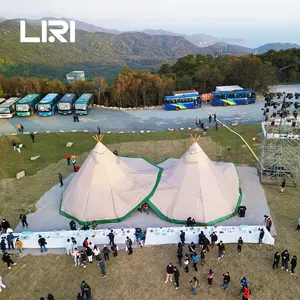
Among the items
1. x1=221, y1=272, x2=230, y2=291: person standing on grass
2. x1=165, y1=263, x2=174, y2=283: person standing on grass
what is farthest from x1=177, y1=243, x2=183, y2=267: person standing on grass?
x1=221, y1=272, x2=230, y2=291: person standing on grass

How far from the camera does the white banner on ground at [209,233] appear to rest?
13820 millimetres

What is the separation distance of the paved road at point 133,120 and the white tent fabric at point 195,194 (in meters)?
14.0

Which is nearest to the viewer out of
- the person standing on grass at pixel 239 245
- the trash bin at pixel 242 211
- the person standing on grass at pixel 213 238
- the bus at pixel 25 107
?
the person standing on grass at pixel 239 245

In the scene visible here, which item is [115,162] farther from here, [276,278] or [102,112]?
[102,112]

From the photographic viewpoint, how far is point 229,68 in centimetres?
4203

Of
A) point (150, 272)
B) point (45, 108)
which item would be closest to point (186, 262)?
point (150, 272)

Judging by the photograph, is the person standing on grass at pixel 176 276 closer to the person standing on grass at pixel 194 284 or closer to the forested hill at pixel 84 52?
the person standing on grass at pixel 194 284

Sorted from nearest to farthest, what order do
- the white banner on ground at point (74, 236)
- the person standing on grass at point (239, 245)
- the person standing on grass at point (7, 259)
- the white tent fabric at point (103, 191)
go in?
the person standing on grass at point (7, 259) → the person standing on grass at point (239, 245) → the white banner on ground at point (74, 236) → the white tent fabric at point (103, 191)

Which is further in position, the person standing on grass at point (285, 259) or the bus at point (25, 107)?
the bus at point (25, 107)

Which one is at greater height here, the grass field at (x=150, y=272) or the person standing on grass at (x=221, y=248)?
the person standing on grass at (x=221, y=248)

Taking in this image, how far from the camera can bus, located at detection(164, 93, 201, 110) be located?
35875 mm

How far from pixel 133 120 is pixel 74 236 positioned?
20388mm

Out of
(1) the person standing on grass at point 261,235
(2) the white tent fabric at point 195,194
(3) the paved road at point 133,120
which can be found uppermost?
(3) the paved road at point 133,120

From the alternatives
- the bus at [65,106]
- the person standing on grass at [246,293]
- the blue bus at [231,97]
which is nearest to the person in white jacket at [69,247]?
the person standing on grass at [246,293]
